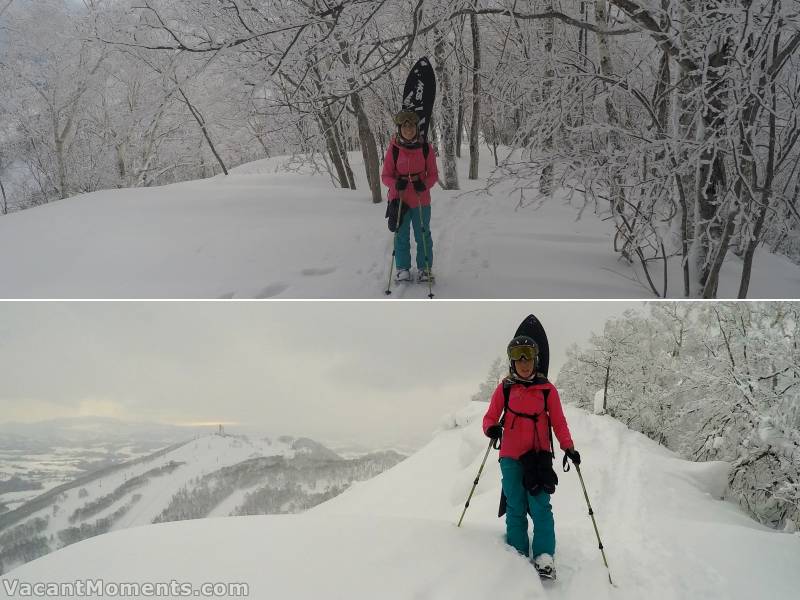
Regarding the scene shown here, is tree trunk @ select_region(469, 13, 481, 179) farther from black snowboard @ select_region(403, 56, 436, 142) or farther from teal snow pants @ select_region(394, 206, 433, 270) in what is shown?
teal snow pants @ select_region(394, 206, 433, 270)

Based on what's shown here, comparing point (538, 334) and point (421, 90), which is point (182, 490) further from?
point (421, 90)

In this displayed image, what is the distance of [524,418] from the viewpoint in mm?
3180

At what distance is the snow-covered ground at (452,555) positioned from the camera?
232 cm

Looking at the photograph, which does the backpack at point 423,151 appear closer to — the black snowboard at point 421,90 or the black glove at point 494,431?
the black snowboard at point 421,90

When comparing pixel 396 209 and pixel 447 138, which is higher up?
pixel 447 138

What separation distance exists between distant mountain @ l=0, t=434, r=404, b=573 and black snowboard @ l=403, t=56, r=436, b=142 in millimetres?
2836

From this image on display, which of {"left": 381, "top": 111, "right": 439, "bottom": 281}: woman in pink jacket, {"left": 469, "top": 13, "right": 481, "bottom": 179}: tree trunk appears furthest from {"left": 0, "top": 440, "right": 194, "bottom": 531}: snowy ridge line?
{"left": 469, "top": 13, "right": 481, "bottom": 179}: tree trunk

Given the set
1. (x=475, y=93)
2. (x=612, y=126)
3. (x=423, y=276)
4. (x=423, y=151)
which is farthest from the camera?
(x=475, y=93)

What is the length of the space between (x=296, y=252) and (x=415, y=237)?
1.41 m

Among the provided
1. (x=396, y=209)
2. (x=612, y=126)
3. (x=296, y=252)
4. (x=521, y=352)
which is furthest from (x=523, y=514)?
(x=296, y=252)

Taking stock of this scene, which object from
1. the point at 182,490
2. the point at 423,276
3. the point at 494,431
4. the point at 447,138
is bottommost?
the point at 182,490

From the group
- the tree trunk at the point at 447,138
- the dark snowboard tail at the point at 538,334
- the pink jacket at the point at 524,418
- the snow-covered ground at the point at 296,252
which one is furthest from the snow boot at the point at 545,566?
the tree trunk at the point at 447,138

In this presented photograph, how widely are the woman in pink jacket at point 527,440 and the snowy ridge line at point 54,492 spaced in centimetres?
223

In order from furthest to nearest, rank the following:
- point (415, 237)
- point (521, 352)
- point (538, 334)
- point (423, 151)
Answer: point (415, 237), point (423, 151), point (538, 334), point (521, 352)
